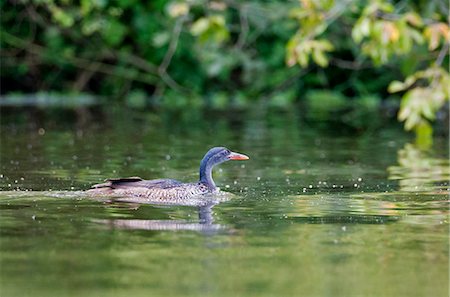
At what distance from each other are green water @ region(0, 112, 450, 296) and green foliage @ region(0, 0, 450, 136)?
438 inches

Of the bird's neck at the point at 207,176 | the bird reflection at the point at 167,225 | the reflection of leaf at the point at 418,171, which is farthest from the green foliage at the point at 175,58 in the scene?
the bird reflection at the point at 167,225

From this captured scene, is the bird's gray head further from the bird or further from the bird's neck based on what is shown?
the bird

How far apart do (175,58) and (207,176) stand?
18.7 meters

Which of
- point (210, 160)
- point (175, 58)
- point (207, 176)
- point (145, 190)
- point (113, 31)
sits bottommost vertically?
point (145, 190)

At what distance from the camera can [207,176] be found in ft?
46.6

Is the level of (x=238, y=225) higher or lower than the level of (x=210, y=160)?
lower

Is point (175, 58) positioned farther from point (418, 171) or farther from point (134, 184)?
point (134, 184)

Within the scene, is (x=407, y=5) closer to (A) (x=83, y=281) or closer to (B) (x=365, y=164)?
(B) (x=365, y=164)

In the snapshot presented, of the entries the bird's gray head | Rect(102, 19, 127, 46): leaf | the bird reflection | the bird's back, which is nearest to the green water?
the bird reflection

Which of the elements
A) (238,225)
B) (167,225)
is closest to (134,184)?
(167,225)

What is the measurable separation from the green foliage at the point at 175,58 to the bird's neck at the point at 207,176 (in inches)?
616

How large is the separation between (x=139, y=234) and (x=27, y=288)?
2.30 meters

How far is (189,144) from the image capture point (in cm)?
2062

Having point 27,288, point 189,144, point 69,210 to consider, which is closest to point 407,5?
point 189,144
